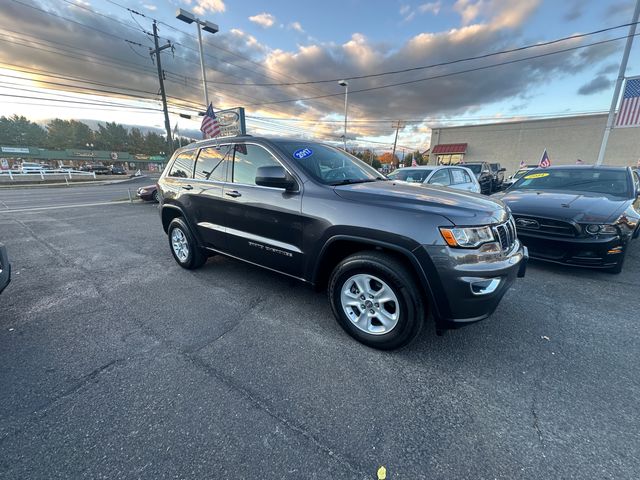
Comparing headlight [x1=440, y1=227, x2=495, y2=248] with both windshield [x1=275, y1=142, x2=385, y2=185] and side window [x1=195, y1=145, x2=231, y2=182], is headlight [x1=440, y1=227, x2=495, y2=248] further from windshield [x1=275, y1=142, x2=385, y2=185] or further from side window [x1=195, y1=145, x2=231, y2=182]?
side window [x1=195, y1=145, x2=231, y2=182]

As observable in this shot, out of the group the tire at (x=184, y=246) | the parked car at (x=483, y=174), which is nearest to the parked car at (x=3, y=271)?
the tire at (x=184, y=246)

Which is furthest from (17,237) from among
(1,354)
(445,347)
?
(445,347)

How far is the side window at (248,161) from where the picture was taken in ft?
10.2

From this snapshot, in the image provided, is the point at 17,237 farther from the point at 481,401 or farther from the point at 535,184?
the point at 535,184

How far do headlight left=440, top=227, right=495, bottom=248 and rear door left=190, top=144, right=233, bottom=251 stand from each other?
2.63 meters

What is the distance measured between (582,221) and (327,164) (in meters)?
3.63

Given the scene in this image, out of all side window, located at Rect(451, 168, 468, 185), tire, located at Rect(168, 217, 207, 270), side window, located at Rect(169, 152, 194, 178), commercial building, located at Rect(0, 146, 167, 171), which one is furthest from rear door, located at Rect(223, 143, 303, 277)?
commercial building, located at Rect(0, 146, 167, 171)

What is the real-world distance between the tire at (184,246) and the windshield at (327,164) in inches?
83.0

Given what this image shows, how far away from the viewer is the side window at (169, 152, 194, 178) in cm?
411

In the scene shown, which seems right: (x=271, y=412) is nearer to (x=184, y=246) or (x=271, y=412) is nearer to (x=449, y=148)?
(x=184, y=246)

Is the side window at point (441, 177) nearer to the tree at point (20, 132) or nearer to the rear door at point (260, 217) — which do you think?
the rear door at point (260, 217)

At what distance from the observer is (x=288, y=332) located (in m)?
2.79

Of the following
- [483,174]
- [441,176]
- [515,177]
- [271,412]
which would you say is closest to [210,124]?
[441,176]

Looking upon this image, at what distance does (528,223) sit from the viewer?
4.24m
